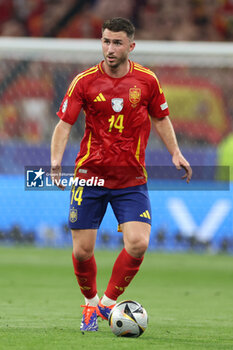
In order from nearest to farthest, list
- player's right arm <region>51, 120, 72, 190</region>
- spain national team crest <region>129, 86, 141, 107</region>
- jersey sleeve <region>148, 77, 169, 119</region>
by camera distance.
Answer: player's right arm <region>51, 120, 72, 190</region> → spain national team crest <region>129, 86, 141, 107</region> → jersey sleeve <region>148, 77, 169, 119</region>

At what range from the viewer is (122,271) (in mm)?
5656

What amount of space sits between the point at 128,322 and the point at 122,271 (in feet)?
1.44

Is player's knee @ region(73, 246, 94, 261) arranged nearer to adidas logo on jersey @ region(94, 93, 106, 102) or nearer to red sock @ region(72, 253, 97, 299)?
red sock @ region(72, 253, 97, 299)

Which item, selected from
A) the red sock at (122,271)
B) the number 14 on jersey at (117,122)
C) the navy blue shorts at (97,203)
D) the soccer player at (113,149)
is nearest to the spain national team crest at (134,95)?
the soccer player at (113,149)

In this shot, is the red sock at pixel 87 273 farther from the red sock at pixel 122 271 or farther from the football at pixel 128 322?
the football at pixel 128 322

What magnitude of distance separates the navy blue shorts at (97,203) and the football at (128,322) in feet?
2.03

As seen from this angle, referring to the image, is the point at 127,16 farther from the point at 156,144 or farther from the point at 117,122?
the point at 117,122

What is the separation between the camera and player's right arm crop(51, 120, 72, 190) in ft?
17.9

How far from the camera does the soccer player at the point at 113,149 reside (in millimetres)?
5531

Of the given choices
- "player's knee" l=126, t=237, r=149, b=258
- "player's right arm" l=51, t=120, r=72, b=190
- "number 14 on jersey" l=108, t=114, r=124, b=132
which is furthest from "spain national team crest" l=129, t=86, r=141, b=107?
"player's knee" l=126, t=237, r=149, b=258

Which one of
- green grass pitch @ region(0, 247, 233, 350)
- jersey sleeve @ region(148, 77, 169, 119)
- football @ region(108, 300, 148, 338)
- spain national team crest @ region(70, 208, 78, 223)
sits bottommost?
green grass pitch @ region(0, 247, 233, 350)

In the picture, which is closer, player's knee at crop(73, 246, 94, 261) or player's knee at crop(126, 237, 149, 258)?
player's knee at crop(126, 237, 149, 258)

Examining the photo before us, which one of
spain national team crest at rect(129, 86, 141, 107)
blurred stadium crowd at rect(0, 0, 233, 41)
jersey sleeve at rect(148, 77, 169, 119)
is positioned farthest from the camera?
blurred stadium crowd at rect(0, 0, 233, 41)

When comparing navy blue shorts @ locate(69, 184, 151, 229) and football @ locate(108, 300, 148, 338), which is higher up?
navy blue shorts @ locate(69, 184, 151, 229)
